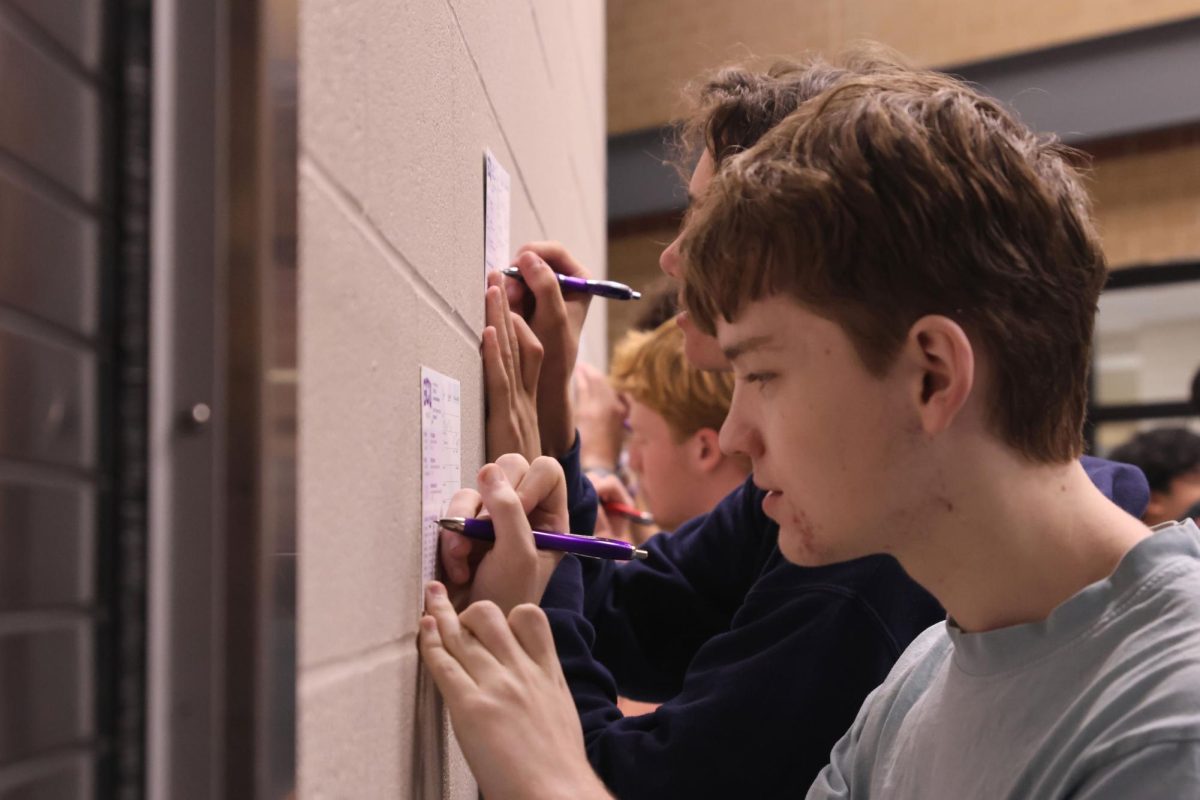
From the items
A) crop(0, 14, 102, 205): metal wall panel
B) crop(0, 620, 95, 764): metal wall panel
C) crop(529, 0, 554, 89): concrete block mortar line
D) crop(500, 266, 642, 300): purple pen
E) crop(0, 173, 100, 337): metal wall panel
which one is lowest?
crop(0, 620, 95, 764): metal wall panel

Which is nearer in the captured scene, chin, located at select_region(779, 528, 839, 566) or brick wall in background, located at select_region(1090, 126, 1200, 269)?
chin, located at select_region(779, 528, 839, 566)

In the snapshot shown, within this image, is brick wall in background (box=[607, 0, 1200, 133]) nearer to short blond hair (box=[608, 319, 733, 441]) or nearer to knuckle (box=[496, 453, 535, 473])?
short blond hair (box=[608, 319, 733, 441])

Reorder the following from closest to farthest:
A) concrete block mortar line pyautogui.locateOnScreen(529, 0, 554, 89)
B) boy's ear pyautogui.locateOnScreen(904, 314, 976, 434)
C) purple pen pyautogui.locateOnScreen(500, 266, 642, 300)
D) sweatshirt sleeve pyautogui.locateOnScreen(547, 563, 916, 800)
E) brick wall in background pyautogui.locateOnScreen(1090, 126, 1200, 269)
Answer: boy's ear pyautogui.locateOnScreen(904, 314, 976, 434)
sweatshirt sleeve pyautogui.locateOnScreen(547, 563, 916, 800)
purple pen pyautogui.locateOnScreen(500, 266, 642, 300)
concrete block mortar line pyautogui.locateOnScreen(529, 0, 554, 89)
brick wall in background pyautogui.locateOnScreen(1090, 126, 1200, 269)

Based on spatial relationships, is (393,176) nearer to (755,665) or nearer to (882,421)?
(882,421)

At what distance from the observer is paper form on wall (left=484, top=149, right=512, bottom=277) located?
1.09m

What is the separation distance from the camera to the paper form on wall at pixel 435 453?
2.63 feet

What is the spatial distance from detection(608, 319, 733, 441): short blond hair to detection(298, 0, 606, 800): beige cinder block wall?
834 mm

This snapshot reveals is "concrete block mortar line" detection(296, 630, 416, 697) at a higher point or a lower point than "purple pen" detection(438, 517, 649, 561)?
lower

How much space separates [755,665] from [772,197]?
0.53 metres

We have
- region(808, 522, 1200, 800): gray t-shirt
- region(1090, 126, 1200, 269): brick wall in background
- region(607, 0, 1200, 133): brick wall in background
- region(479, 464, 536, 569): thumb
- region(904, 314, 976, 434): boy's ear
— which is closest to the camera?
region(808, 522, 1200, 800): gray t-shirt

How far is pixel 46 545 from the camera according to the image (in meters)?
0.36

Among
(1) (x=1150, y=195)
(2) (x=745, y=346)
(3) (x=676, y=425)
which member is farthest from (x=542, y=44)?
(1) (x=1150, y=195)

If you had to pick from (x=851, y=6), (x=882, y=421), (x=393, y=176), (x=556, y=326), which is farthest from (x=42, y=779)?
(x=851, y=6)

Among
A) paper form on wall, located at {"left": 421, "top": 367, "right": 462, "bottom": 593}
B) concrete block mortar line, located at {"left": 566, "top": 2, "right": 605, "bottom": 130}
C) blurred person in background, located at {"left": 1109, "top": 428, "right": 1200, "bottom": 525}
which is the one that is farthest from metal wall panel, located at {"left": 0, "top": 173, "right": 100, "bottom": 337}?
blurred person in background, located at {"left": 1109, "top": 428, "right": 1200, "bottom": 525}
